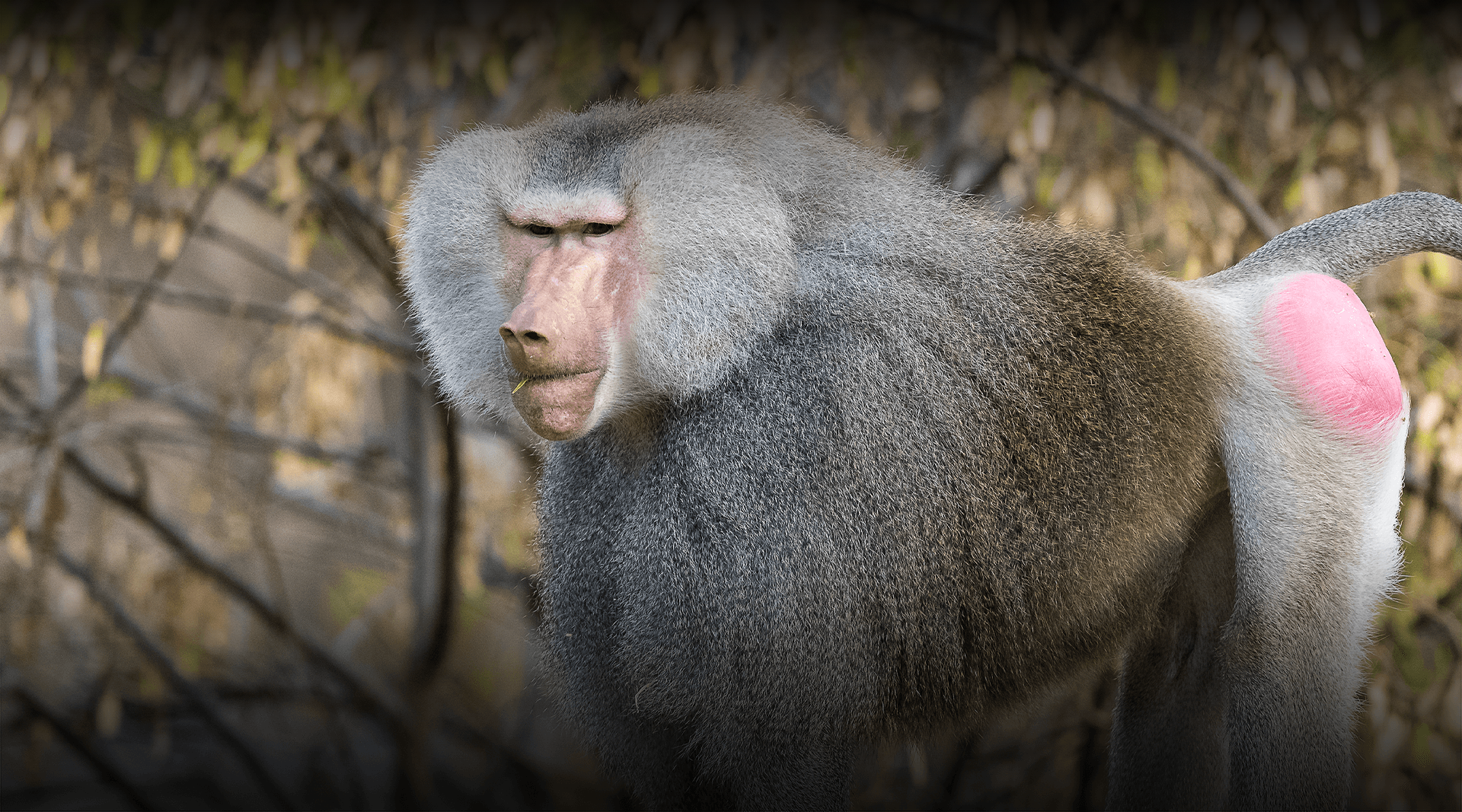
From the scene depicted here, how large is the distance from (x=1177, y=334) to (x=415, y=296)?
95 centimetres

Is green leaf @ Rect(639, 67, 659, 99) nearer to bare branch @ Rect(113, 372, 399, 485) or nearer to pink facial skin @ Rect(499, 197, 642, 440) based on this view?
pink facial skin @ Rect(499, 197, 642, 440)

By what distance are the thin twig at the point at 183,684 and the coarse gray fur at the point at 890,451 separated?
1.88 metres

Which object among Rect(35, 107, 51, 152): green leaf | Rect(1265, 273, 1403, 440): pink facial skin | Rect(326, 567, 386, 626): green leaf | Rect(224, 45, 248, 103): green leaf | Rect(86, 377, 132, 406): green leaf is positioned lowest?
Rect(326, 567, 386, 626): green leaf

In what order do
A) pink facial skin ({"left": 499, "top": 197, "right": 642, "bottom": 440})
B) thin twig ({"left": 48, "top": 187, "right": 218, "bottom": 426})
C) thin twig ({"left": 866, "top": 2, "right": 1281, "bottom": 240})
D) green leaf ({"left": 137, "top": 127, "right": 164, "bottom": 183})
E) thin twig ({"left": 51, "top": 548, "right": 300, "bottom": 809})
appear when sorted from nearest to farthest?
pink facial skin ({"left": 499, "top": 197, "right": 642, "bottom": 440}), thin twig ({"left": 866, "top": 2, "right": 1281, "bottom": 240}), green leaf ({"left": 137, "top": 127, "right": 164, "bottom": 183}), thin twig ({"left": 48, "top": 187, "right": 218, "bottom": 426}), thin twig ({"left": 51, "top": 548, "right": 300, "bottom": 809})

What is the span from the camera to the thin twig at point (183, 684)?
274 cm

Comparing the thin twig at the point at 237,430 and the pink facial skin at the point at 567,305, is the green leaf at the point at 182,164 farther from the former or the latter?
the pink facial skin at the point at 567,305

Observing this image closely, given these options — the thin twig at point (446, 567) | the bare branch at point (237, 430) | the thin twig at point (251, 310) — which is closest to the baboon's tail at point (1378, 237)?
the thin twig at point (446, 567)

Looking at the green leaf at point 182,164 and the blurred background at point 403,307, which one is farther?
the green leaf at point 182,164

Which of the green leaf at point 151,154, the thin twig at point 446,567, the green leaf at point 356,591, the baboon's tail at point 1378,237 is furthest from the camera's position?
the green leaf at point 356,591

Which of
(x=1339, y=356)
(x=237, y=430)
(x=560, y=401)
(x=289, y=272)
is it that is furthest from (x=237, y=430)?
(x=1339, y=356)

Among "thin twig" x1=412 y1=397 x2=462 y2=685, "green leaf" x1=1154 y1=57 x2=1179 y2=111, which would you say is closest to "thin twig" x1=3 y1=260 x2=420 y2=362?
"thin twig" x1=412 y1=397 x2=462 y2=685

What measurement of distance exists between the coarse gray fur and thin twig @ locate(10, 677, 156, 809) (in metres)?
1.97

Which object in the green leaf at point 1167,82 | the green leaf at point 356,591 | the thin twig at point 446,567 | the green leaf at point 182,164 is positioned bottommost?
the green leaf at point 356,591

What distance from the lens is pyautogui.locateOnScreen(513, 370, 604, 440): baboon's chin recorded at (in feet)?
3.71
